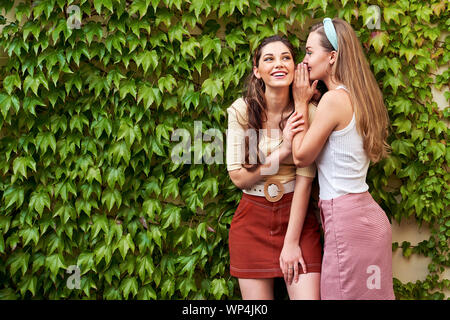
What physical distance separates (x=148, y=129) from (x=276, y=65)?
0.86m

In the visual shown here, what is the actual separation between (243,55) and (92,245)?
56.4 inches

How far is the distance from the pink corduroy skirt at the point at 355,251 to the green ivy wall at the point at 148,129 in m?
0.65

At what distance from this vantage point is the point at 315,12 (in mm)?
2455

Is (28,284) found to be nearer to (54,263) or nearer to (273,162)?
(54,263)

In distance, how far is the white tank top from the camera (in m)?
1.85

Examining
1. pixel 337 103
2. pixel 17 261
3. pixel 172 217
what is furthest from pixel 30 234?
pixel 337 103

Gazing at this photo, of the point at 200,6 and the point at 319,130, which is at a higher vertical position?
the point at 200,6

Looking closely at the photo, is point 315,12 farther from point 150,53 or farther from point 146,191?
point 146,191

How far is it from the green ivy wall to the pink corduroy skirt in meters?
0.65

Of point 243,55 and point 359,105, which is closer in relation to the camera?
point 359,105

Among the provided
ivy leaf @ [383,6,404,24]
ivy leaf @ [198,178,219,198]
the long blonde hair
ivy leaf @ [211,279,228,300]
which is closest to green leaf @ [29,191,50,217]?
ivy leaf @ [198,178,219,198]

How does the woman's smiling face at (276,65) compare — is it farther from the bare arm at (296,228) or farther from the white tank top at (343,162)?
the bare arm at (296,228)

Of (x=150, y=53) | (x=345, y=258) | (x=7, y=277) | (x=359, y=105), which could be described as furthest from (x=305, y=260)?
(x=7, y=277)

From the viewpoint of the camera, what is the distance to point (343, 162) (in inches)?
74.0
